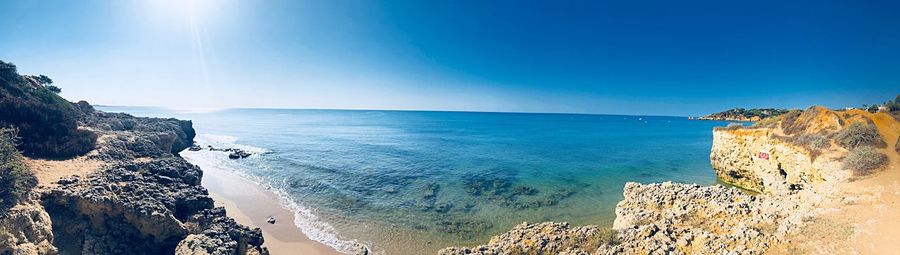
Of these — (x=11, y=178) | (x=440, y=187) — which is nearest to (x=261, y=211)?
(x=11, y=178)

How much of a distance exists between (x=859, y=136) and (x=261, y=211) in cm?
3559

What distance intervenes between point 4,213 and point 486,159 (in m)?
37.7

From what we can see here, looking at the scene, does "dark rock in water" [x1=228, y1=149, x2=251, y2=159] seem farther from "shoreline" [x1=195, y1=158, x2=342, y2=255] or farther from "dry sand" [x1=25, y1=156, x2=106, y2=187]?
"dry sand" [x1=25, y1=156, x2=106, y2=187]

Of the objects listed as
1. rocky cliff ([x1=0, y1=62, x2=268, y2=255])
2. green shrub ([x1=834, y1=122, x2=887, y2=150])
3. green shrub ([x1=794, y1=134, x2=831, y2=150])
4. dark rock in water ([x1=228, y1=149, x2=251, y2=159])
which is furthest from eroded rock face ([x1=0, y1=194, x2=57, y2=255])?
green shrub ([x1=794, y1=134, x2=831, y2=150])

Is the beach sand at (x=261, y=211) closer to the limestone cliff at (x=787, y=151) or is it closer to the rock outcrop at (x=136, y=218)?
the rock outcrop at (x=136, y=218)

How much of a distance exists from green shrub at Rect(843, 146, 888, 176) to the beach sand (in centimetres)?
2500

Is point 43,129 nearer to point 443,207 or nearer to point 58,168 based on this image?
point 58,168

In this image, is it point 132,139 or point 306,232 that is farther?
point 132,139

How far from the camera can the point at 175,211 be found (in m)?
14.7

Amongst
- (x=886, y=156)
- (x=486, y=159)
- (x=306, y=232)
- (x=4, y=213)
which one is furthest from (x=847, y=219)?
(x=486, y=159)

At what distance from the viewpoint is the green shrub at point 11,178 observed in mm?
10148

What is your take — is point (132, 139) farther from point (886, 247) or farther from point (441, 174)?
point (886, 247)

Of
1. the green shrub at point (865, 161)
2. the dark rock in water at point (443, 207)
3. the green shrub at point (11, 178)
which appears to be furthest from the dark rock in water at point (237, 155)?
the green shrub at point (865, 161)

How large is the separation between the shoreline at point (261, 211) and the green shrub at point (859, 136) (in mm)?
28410
